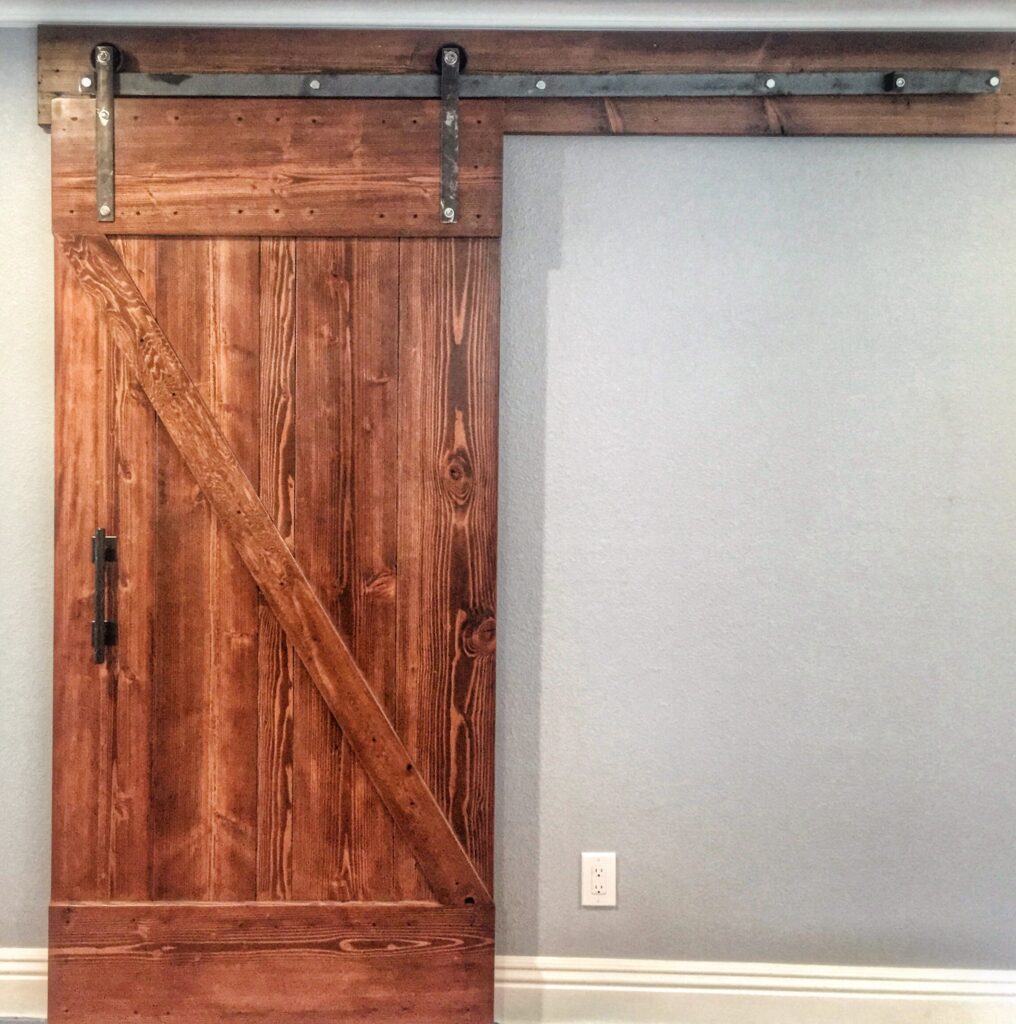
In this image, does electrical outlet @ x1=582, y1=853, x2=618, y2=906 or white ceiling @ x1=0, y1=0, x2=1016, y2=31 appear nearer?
white ceiling @ x1=0, y1=0, x2=1016, y2=31

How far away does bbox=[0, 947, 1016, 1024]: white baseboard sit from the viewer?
193cm

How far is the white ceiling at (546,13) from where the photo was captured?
183 centimetres

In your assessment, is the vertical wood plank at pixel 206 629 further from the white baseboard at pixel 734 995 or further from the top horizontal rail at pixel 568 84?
the white baseboard at pixel 734 995

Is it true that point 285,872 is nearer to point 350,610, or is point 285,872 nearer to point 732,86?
point 350,610

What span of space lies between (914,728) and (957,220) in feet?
3.76

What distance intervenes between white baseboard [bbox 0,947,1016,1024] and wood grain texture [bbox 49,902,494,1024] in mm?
133

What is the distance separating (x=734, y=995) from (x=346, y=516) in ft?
4.54

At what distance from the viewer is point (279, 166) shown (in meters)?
1.85

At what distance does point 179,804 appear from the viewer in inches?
74.5

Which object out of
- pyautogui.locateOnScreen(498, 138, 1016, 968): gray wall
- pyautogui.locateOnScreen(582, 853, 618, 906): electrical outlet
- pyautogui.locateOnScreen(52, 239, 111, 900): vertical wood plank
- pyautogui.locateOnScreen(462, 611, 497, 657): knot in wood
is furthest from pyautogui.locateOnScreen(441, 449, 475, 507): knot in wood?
pyautogui.locateOnScreen(582, 853, 618, 906): electrical outlet

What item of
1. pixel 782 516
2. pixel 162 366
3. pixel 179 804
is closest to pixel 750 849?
pixel 782 516

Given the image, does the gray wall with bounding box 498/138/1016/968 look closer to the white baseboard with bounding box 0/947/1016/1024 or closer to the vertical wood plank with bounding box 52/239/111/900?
the white baseboard with bounding box 0/947/1016/1024

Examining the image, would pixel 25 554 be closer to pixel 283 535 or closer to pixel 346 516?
pixel 283 535

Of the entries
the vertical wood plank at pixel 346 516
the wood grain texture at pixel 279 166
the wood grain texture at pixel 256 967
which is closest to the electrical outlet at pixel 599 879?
the wood grain texture at pixel 256 967
